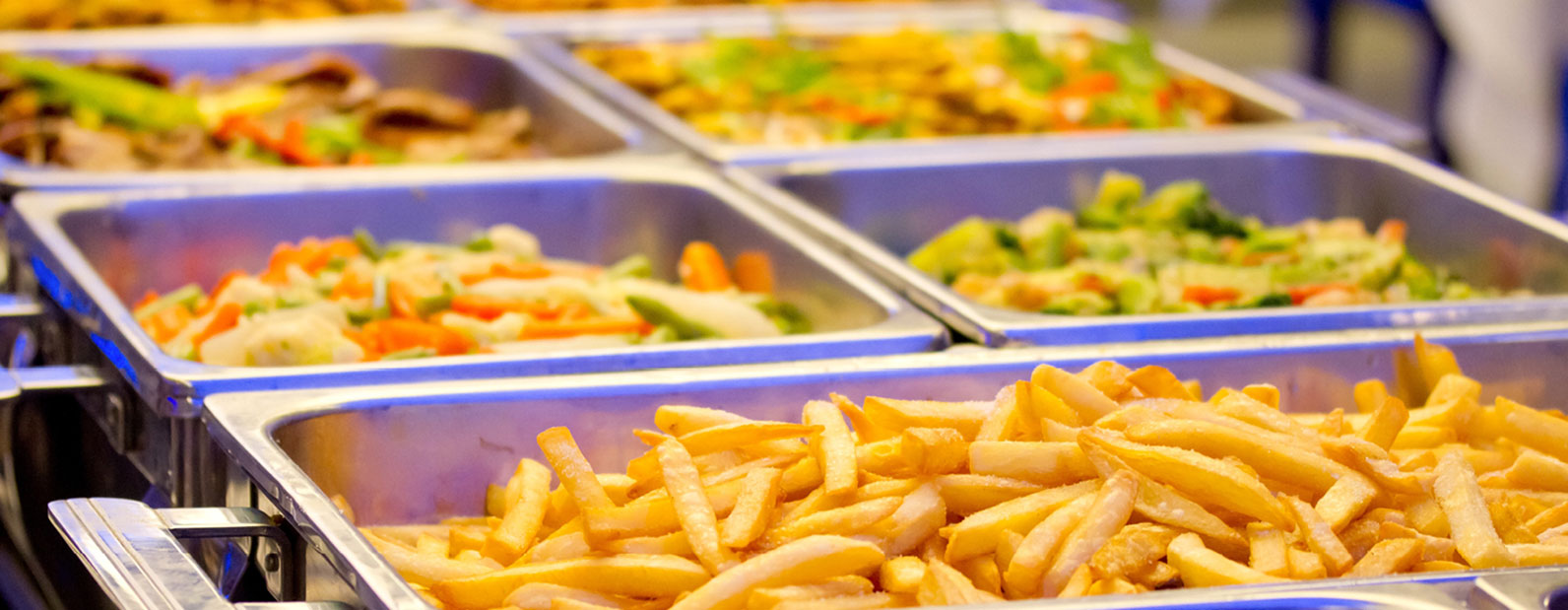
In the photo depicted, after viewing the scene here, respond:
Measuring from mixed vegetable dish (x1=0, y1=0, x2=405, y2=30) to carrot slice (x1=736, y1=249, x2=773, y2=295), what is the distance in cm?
187

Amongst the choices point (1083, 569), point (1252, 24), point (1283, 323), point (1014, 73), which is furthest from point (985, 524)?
point (1252, 24)

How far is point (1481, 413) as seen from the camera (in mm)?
1806

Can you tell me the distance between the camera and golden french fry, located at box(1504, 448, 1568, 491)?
5.39ft

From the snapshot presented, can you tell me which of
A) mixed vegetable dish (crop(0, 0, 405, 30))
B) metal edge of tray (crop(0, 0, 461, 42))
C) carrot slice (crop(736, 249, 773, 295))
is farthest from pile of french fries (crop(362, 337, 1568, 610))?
mixed vegetable dish (crop(0, 0, 405, 30))

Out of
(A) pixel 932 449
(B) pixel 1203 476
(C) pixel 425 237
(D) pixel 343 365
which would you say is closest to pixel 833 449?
(A) pixel 932 449

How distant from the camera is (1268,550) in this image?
1.37m

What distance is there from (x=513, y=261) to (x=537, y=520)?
1072 mm

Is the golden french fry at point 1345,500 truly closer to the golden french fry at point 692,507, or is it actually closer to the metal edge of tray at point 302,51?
the golden french fry at point 692,507

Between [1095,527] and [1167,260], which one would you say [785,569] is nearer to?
[1095,527]

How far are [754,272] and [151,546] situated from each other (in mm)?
1294

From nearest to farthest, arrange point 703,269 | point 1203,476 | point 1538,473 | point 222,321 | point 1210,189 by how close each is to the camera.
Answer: point 1203,476 → point 1538,473 → point 222,321 → point 703,269 → point 1210,189

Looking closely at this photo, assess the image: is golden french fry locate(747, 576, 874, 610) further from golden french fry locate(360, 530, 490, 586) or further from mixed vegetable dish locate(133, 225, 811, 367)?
mixed vegetable dish locate(133, 225, 811, 367)

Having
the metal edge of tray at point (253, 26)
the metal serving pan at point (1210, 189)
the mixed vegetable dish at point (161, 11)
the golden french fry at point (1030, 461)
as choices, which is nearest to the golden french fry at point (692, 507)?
the golden french fry at point (1030, 461)

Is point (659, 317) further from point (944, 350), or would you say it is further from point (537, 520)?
point (537, 520)
